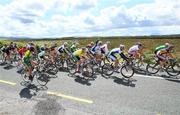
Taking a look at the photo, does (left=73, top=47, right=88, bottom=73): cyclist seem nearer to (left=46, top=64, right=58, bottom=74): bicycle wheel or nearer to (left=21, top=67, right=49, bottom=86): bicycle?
(left=46, top=64, right=58, bottom=74): bicycle wheel

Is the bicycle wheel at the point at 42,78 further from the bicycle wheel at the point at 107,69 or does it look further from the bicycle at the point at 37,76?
the bicycle wheel at the point at 107,69

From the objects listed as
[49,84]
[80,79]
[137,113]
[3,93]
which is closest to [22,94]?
[3,93]

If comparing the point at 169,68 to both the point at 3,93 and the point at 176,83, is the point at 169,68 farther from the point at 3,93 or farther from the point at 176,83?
the point at 3,93

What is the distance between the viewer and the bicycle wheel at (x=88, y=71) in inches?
752

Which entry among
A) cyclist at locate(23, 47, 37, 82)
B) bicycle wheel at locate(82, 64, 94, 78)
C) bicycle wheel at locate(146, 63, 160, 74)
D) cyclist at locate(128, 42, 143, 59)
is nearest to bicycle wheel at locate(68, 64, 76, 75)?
bicycle wheel at locate(82, 64, 94, 78)

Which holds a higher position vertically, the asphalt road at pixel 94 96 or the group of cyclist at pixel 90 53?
the group of cyclist at pixel 90 53

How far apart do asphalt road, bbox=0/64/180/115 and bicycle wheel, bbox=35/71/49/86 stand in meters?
0.35

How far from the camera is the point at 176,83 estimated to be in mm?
16203

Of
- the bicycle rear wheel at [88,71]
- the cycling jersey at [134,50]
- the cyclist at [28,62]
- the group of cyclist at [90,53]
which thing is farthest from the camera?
the cycling jersey at [134,50]

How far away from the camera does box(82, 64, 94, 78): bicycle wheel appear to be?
752 inches

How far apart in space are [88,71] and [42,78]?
9.94 feet

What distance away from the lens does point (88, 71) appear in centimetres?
1933

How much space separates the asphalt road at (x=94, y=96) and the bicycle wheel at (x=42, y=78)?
1.16 ft

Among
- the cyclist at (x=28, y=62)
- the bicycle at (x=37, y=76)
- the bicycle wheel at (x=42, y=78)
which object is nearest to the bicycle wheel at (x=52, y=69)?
the bicycle wheel at (x=42, y=78)
